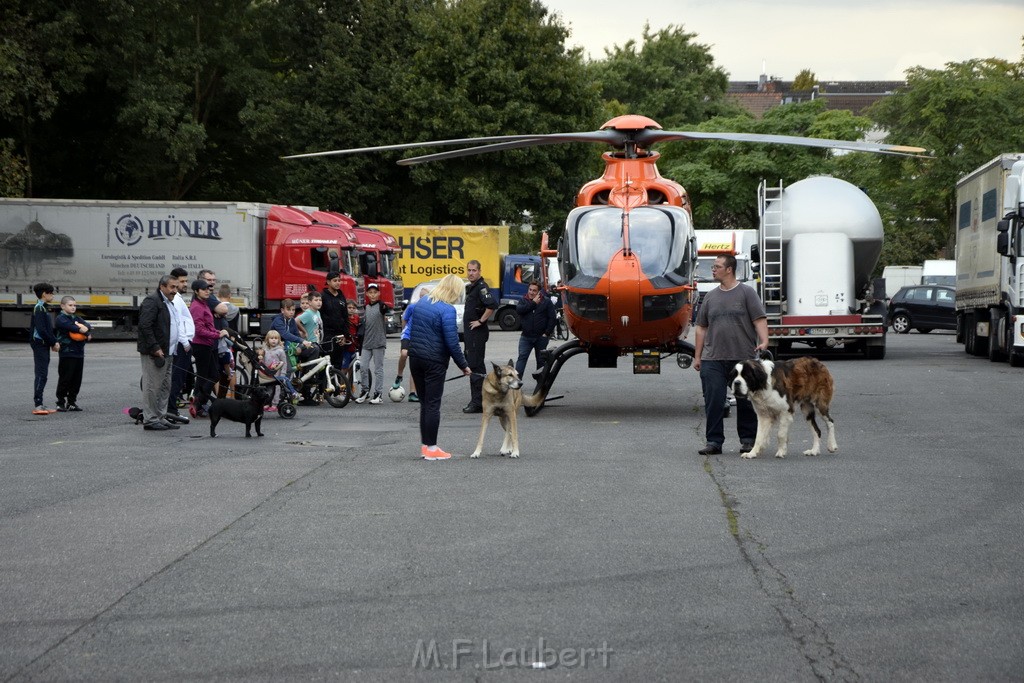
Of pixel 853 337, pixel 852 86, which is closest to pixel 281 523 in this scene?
pixel 853 337

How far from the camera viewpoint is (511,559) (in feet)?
24.7

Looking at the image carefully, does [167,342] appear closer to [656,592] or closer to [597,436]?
[597,436]

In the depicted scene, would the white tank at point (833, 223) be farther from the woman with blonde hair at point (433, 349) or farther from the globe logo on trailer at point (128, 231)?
the globe logo on trailer at point (128, 231)

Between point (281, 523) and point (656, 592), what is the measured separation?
3.03m

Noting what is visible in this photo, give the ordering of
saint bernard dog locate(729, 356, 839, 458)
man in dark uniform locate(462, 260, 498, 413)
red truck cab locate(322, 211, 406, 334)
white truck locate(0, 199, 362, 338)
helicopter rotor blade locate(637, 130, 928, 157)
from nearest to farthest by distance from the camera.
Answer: saint bernard dog locate(729, 356, 839, 458) < helicopter rotor blade locate(637, 130, 928, 157) < man in dark uniform locate(462, 260, 498, 413) < white truck locate(0, 199, 362, 338) < red truck cab locate(322, 211, 406, 334)

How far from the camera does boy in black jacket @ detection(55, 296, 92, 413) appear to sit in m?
17.3

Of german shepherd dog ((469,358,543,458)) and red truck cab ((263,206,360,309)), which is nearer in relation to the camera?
german shepherd dog ((469,358,543,458))

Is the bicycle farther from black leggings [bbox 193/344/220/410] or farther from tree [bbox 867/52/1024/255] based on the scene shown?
tree [bbox 867/52/1024/255]

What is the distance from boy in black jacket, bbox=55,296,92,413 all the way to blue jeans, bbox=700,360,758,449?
337 inches

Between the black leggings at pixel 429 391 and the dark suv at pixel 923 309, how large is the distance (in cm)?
3439

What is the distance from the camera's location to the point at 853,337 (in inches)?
1101

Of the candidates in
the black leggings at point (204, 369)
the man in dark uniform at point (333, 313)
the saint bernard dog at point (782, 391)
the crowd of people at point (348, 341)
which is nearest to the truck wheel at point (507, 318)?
the crowd of people at point (348, 341)

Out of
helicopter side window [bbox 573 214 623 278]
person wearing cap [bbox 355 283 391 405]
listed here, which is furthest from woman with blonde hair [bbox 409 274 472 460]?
person wearing cap [bbox 355 283 391 405]

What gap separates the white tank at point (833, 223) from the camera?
91.8 ft
